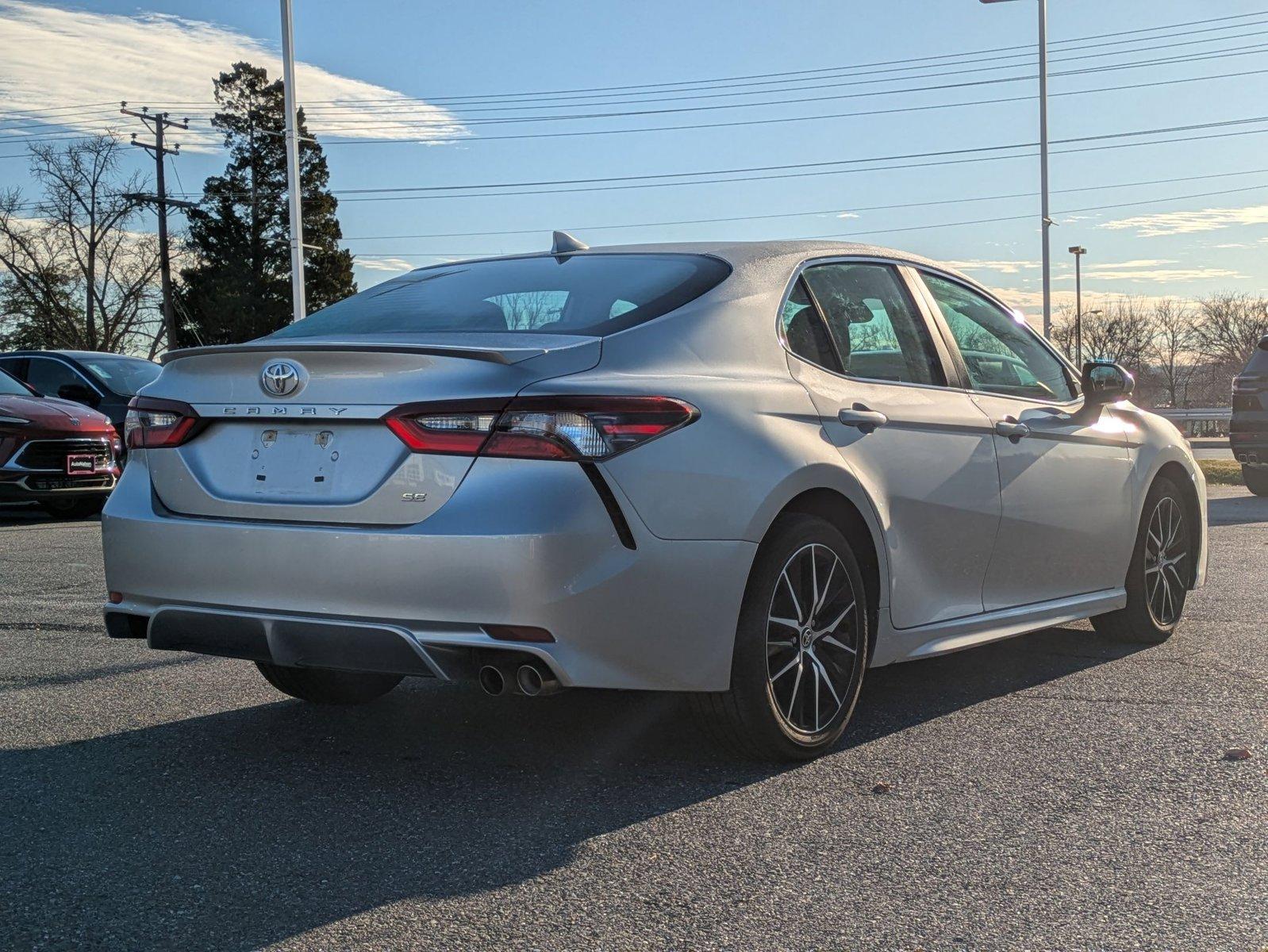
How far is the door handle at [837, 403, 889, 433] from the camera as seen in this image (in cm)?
439

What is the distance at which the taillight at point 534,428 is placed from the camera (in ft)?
11.9

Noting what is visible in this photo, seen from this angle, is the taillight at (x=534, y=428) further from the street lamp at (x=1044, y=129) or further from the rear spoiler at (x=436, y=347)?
the street lamp at (x=1044, y=129)

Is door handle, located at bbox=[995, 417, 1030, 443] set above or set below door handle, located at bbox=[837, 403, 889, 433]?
below

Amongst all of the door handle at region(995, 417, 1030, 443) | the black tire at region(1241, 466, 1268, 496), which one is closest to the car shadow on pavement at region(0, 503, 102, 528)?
the door handle at region(995, 417, 1030, 443)

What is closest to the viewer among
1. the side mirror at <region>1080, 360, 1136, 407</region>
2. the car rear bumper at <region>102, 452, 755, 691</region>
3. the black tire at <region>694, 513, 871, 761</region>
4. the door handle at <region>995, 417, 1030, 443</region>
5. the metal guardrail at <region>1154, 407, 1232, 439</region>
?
the car rear bumper at <region>102, 452, 755, 691</region>

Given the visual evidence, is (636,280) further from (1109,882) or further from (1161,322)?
(1161,322)

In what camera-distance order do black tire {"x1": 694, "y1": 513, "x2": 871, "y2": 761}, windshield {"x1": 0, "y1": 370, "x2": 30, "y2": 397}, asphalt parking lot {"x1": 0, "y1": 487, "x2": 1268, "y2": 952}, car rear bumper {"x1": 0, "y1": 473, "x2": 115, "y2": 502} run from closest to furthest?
asphalt parking lot {"x1": 0, "y1": 487, "x2": 1268, "y2": 952} < black tire {"x1": 694, "y1": 513, "x2": 871, "y2": 761} < car rear bumper {"x1": 0, "y1": 473, "x2": 115, "y2": 502} < windshield {"x1": 0, "y1": 370, "x2": 30, "y2": 397}

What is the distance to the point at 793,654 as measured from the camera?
421 centimetres

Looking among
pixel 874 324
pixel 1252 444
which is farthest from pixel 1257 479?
pixel 874 324

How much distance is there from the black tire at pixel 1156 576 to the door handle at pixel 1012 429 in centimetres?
113

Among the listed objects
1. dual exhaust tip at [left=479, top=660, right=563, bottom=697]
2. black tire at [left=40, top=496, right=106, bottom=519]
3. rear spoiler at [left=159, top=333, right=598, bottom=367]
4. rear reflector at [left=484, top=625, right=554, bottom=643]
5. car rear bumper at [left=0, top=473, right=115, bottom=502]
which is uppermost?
rear spoiler at [left=159, top=333, right=598, bottom=367]

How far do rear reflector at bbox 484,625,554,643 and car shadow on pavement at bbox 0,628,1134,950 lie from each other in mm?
480

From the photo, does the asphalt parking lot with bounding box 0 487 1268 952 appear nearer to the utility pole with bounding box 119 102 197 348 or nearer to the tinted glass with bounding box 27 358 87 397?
the tinted glass with bounding box 27 358 87 397

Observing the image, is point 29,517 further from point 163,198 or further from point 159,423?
point 163,198
